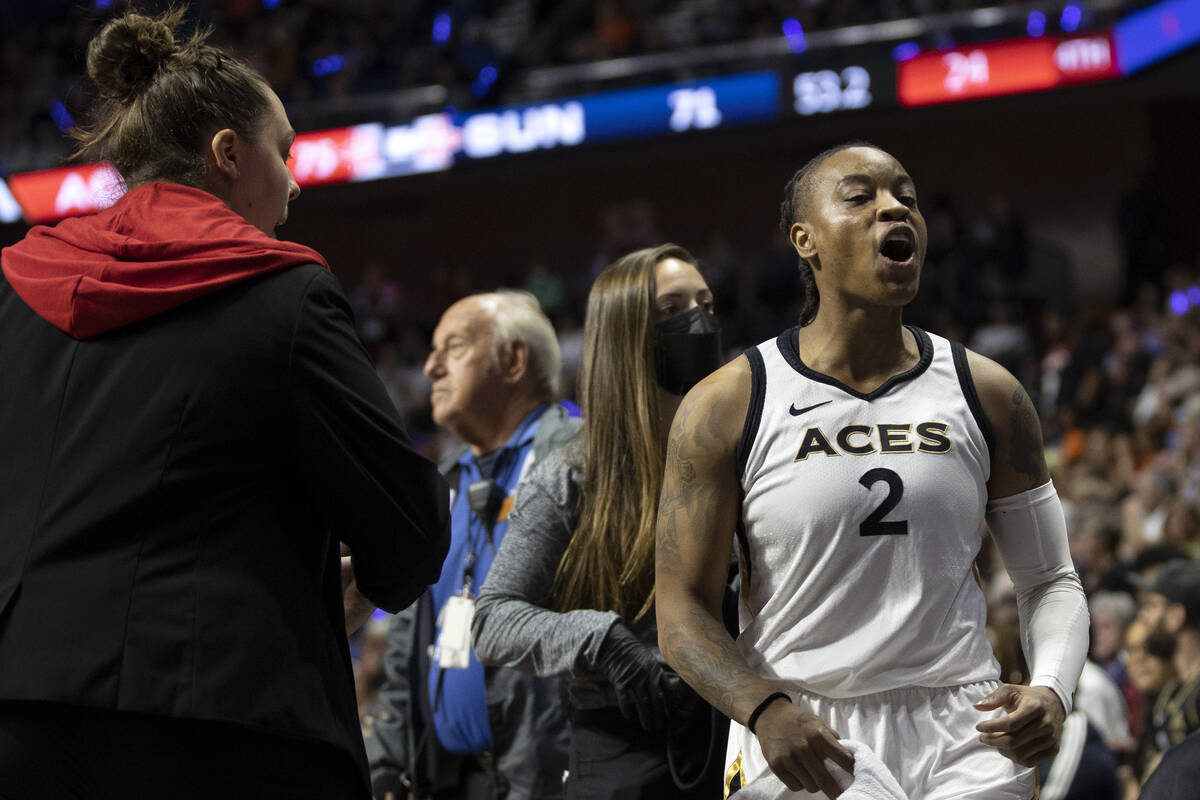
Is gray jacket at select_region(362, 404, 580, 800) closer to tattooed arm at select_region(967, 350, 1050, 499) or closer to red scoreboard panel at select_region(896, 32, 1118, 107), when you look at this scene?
tattooed arm at select_region(967, 350, 1050, 499)

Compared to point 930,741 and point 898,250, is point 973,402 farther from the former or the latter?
point 930,741

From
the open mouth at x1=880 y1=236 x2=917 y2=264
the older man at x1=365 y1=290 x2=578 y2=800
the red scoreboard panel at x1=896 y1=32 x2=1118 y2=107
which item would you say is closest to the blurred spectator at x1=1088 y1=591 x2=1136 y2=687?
the older man at x1=365 y1=290 x2=578 y2=800

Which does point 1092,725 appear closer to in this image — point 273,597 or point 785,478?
point 785,478

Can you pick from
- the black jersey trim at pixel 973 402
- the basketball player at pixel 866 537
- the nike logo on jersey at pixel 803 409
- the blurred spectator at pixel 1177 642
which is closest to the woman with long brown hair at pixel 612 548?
the basketball player at pixel 866 537

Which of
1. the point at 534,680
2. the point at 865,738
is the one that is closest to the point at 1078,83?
the point at 534,680

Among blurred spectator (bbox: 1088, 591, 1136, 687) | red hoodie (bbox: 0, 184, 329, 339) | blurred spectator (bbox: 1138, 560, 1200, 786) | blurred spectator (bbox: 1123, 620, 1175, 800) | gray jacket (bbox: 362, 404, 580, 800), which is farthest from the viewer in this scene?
blurred spectator (bbox: 1088, 591, 1136, 687)

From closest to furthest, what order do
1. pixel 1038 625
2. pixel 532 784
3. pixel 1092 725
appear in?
pixel 1038 625 → pixel 532 784 → pixel 1092 725

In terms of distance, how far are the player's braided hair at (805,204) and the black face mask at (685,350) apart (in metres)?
0.37

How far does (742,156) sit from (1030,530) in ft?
49.2

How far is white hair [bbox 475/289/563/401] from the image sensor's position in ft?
12.3

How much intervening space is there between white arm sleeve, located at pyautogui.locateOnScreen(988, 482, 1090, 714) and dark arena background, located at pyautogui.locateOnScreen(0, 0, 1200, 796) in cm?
558

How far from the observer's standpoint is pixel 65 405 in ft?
5.74

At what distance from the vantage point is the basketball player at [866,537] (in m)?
2.04

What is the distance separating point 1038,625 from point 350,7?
16913 millimetres
